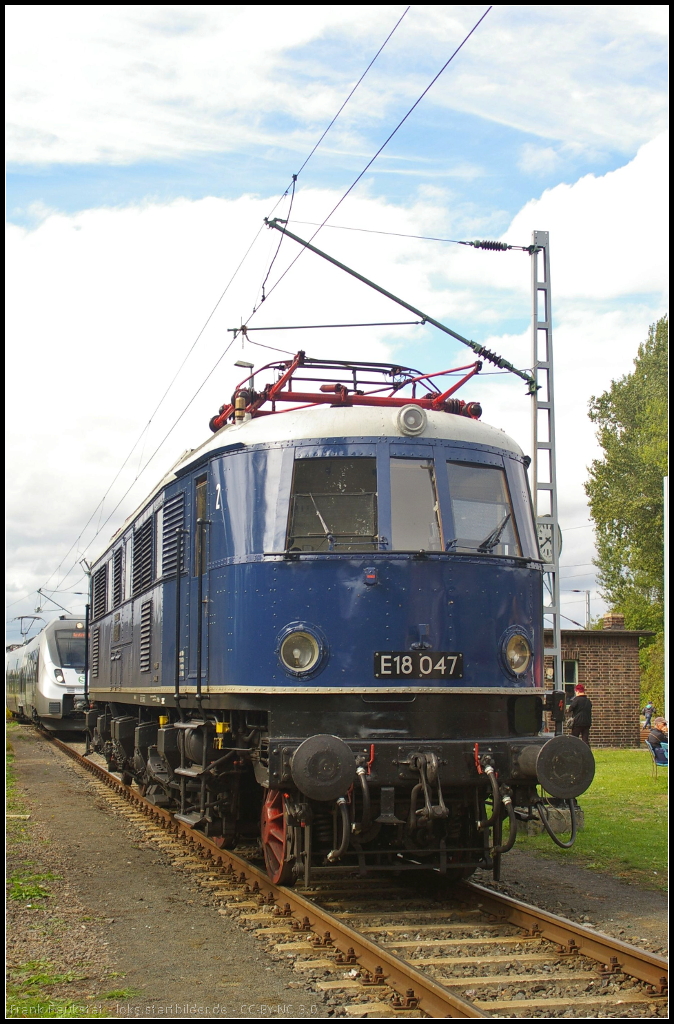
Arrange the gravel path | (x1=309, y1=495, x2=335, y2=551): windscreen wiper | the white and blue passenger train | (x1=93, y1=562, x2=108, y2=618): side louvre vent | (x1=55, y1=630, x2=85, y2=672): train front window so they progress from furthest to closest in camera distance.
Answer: (x1=55, y1=630, x2=85, y2=672): train front window → the white and blue passenger train → (x1=93, y1=562, x2=108, y2=618): side louvre vent → (x1=309, y1=495, x2=335, y2=551): windscreen wiper → the gravel path

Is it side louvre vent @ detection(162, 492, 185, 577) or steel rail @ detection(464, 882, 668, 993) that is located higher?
side louvre vent @ detection(162, 492, 185, 577)

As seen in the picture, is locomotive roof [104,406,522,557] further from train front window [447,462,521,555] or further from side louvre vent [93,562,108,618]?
side louvre vent [93,562,108,618]

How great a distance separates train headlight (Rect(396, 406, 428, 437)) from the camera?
26.1ft

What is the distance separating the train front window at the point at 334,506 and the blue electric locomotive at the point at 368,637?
0.01 meters

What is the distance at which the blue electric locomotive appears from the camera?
23.8ft

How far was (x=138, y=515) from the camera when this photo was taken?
12992 mm

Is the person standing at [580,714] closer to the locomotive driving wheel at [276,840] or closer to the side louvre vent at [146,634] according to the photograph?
the side louvre vent at [146,634]

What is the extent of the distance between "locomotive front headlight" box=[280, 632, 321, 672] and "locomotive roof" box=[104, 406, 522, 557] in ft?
5.11

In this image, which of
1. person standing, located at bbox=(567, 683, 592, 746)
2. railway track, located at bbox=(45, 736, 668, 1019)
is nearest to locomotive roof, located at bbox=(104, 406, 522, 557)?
railway track, located at bbox=(45, 736, 668, 1019)

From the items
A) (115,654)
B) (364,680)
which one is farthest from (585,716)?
(364,680)

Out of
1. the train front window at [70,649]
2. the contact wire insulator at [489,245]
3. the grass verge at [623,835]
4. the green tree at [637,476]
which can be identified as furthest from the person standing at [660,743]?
the green tree at [637,476]

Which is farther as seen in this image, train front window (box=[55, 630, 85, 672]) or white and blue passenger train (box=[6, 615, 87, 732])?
train front window (box=[55, 630, 85, 672])

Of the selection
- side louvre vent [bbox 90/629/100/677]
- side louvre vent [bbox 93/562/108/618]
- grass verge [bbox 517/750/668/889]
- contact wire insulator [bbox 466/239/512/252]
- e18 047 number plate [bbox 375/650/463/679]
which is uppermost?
contact wire insulator [bbox 466/239/512/252]

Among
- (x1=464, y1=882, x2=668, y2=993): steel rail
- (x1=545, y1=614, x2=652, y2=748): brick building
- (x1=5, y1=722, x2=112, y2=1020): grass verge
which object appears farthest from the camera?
(x1=545, y1=614, x2=652, y2=748): brick building
